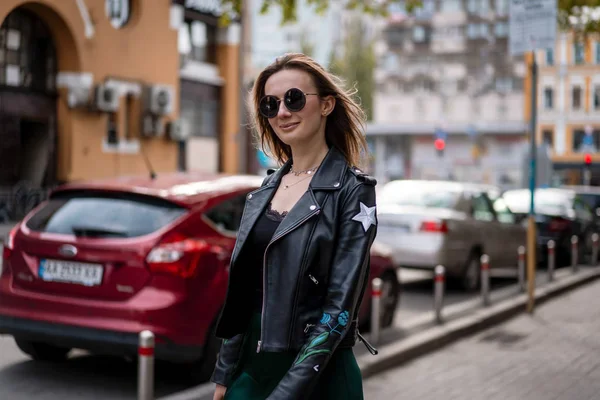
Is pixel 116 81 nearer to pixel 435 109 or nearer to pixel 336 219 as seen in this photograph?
pixel 336 219

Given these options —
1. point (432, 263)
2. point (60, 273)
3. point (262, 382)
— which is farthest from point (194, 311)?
point (432, 263)

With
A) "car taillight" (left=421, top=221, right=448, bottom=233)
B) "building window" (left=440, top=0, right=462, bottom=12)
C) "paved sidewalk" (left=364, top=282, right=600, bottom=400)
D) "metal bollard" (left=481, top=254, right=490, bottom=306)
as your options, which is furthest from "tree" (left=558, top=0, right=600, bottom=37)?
"building window" (left=440, top=0, right=462, bottom=12)

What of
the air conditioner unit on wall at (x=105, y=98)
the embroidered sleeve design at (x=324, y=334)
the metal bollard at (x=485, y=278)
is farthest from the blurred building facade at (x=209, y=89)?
the embroidered sleeve design at (x=324, y=334)

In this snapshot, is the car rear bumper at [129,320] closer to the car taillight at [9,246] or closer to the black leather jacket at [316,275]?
the car taillight at [9,246]

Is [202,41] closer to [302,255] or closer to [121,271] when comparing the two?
[121,271]

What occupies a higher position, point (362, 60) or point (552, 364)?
point (362, 60)

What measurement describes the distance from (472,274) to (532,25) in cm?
425

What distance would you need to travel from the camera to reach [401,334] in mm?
8852

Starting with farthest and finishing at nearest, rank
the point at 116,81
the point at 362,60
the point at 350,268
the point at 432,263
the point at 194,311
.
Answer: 1. the point at 362,60
2. the point at 116,81
3. the point at 432,263
4. the point at 194,311
5. the point at 350,268

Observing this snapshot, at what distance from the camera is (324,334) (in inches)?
104

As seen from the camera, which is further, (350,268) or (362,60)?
(362,60)

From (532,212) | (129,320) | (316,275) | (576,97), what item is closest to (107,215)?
(129,320)

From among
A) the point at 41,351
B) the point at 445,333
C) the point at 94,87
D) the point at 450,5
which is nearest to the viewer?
the point at 41,351

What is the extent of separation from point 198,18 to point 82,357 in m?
24.4
